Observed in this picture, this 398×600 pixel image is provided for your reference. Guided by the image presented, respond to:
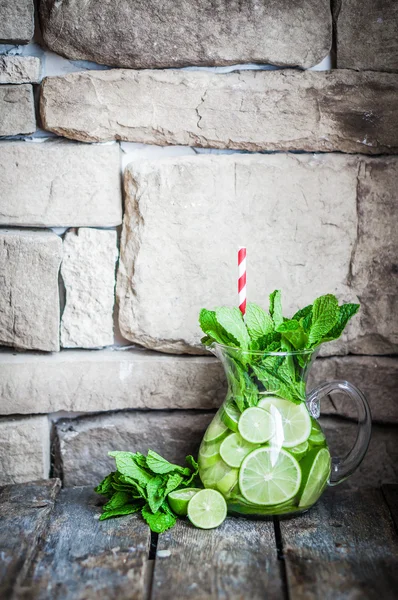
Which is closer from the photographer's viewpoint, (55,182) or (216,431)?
(216,431)

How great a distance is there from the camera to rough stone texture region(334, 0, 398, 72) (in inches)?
49.9

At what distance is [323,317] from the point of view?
111 centimetres

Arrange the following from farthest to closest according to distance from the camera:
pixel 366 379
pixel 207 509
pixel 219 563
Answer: pixel 366 379
pixel 207 509
pixel 219 563

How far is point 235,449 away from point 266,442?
0.18ft

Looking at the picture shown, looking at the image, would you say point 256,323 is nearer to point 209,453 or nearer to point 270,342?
point 270,342

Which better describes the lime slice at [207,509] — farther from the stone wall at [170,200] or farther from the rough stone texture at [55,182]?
the rough stone texture at [55,182]

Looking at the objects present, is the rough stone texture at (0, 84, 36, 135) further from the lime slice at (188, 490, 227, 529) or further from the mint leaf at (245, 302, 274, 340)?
the lime slice at (188, 490, 227, 529)

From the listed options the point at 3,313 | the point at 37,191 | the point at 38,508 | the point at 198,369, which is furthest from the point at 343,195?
the point at 38,508

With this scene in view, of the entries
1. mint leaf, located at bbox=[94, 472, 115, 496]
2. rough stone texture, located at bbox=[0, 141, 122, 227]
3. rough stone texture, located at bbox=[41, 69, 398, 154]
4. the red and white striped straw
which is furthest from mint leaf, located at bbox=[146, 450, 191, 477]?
rough stone texture, located at bbox=[41, 69, 398, 154]

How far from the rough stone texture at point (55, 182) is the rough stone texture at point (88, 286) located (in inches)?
1.6

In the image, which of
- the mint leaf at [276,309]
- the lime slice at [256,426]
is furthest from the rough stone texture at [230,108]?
the lime slice at [256,426]

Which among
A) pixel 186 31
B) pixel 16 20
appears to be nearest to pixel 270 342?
pixel 186 31

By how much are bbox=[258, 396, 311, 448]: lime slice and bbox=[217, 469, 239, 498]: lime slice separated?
9 cm

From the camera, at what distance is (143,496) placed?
1.12 m
